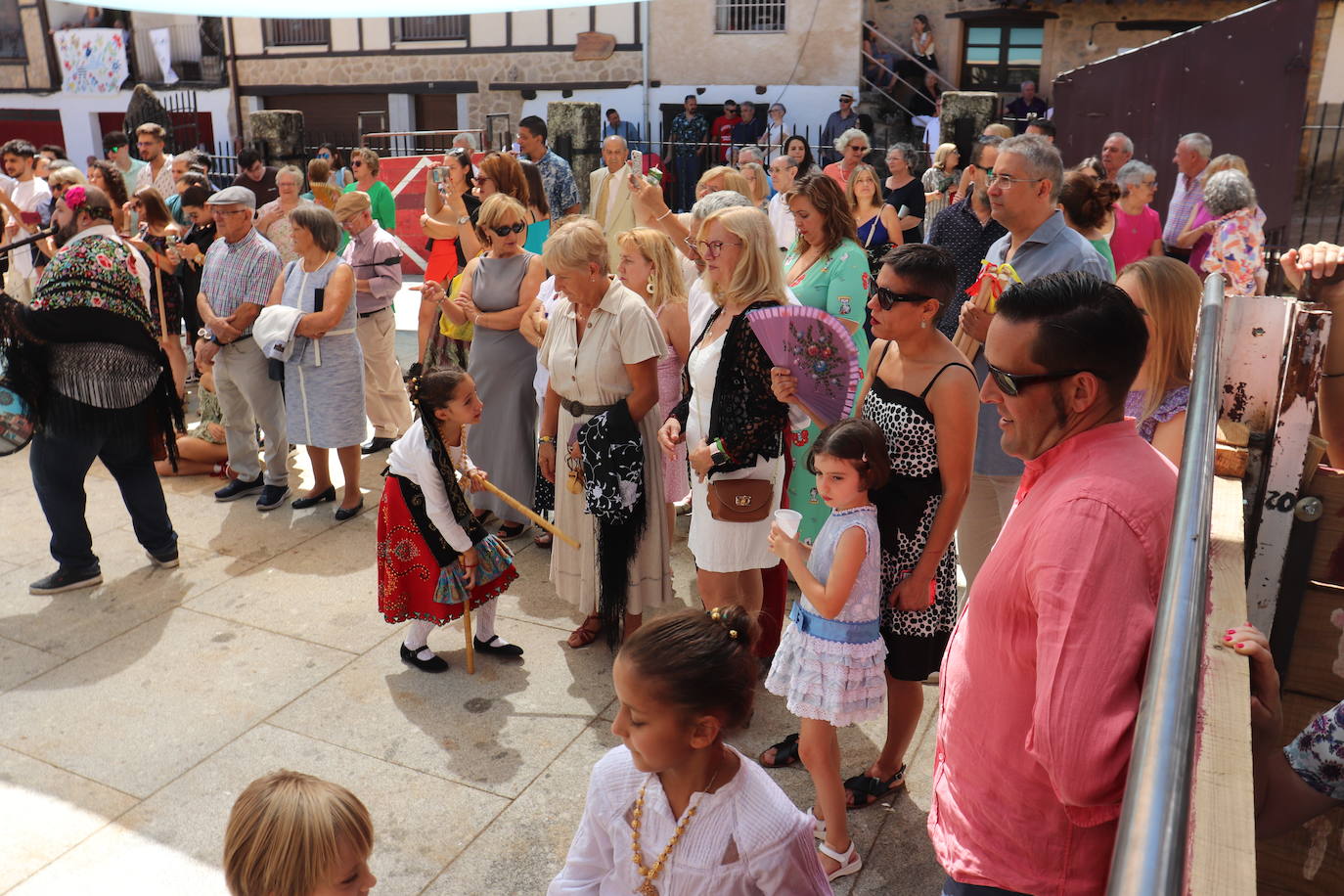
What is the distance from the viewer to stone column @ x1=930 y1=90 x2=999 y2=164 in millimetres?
12805

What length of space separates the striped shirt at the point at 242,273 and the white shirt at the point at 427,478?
2.47 m

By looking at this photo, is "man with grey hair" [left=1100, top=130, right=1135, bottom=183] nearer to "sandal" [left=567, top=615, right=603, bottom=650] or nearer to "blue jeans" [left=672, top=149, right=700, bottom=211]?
"sandal" [left=567, top=615, right=603, bottom=650]

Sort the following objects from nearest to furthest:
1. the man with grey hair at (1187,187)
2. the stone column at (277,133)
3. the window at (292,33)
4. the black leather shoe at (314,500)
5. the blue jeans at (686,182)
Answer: the black leather shoe at (314,500)
the man with grey hair at (1187,187)
the stone column at (277,133)
the blue jeans at (686,182)
the window at (292,33)

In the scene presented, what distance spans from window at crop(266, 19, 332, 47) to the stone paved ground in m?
22.2

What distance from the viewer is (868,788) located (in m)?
3.57

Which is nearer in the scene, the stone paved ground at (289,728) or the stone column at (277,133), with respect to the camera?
the stone paved ground at (289,728)

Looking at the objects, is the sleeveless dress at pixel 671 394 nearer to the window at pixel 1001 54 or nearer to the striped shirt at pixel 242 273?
the striped shirt at pixel 242 273

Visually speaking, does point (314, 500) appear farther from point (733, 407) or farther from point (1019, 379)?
point (1019, 379)

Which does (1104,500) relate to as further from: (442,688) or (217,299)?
(217,299)

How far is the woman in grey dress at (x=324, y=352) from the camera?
5.95 m

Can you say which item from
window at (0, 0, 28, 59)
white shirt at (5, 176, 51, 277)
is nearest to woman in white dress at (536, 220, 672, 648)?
white shirt at (5, 176, 51, 277)

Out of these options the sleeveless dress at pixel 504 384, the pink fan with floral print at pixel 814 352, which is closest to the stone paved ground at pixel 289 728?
the sleeveless dress at pixel 504 384

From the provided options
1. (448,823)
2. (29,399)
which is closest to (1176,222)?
(448,823)

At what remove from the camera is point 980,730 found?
1820mm
